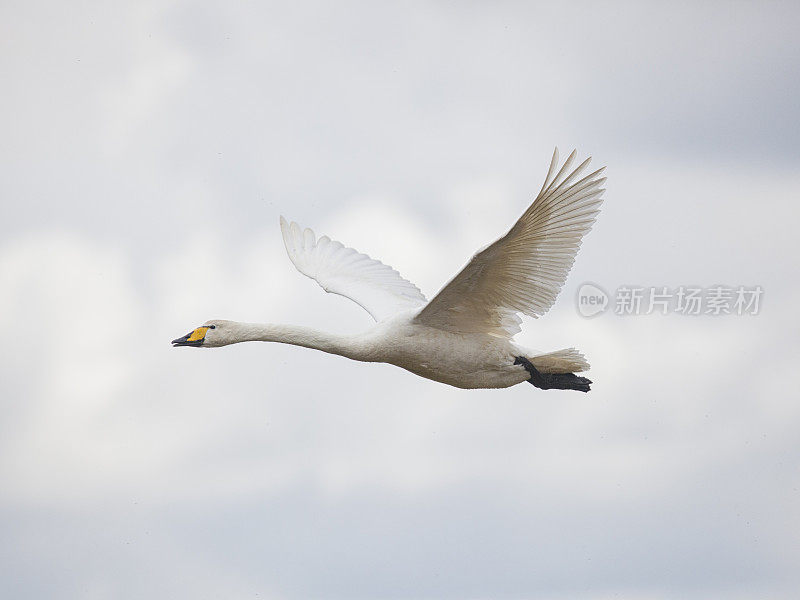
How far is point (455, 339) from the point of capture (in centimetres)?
1862

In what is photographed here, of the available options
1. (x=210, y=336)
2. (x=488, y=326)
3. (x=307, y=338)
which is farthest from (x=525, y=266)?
(x=210, y=336)

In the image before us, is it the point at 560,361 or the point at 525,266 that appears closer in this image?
the point at 525,266

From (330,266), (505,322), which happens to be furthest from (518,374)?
(330,266)

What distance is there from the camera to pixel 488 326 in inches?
744

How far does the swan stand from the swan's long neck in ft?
0.04

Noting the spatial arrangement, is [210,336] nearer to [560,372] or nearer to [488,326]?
[488,326]

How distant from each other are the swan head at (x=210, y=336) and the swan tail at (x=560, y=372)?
3.72 m

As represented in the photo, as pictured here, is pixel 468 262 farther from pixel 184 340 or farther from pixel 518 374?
pixel 184 340

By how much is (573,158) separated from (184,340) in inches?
229

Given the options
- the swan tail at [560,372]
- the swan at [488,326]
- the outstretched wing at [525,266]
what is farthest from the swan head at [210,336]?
the swan tail at [560,372]

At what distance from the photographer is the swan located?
17.2 meters

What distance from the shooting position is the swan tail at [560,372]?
18750 millimetres

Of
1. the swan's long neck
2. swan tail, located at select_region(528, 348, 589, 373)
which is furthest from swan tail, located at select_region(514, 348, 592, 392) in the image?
the swan's long neck

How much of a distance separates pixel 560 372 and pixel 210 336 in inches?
180
